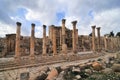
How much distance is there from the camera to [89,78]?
1018 centimetres

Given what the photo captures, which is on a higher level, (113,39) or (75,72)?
(113,39)

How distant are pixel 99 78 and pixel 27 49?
3228 centimetres

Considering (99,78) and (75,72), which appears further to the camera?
(75,72)

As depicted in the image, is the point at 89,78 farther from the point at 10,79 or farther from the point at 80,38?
the point at 80,38

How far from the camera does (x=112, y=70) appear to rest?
38.9 feet

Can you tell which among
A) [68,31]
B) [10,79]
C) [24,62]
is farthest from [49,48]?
[10,79]

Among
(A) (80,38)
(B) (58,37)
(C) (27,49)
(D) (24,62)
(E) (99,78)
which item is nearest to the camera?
(E) (99,78)

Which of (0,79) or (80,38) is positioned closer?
(0,79)

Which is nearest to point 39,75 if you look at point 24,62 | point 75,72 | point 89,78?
point 75,72

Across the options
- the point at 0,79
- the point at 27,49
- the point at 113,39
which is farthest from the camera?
the point at 113,39

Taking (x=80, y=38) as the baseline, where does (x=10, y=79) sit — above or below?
below

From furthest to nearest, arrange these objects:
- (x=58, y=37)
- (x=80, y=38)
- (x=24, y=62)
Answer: (x=80, y=38) < (x=58, y=37) < (x=24, y=62)

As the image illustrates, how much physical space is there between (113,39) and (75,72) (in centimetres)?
4813

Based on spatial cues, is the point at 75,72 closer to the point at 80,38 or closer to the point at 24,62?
the point at 24,62
